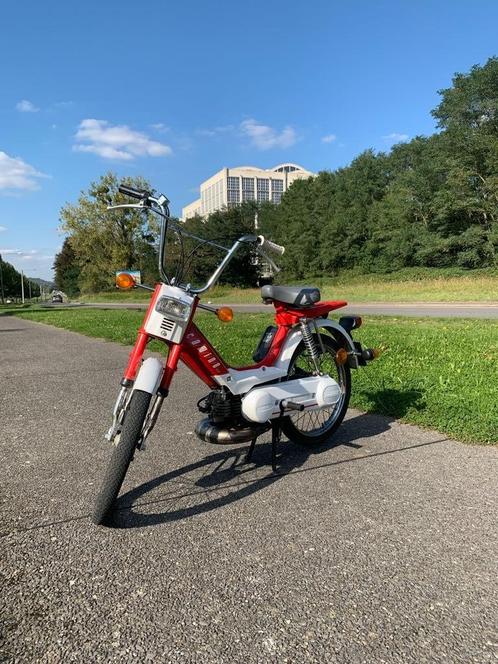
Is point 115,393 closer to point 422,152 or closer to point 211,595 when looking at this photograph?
point 211,595

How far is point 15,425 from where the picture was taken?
4754 millimetres

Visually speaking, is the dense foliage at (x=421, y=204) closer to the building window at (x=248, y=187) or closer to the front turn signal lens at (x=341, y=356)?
the front turn signal lens at (x=341, y=356)

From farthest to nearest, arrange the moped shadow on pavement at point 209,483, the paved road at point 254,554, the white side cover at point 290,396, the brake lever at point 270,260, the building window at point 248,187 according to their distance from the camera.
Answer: the building window at point 248,187, the brake lever at point 270,260, the white side cover at point 290,396, the moped shadow on pavement at point 209,483, the paved road at point 254,554

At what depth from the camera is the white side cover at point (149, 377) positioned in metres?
2.84

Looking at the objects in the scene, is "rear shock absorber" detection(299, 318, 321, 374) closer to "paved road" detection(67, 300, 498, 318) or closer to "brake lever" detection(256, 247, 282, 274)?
"brake lever" detection(256, 247, 282, 274)

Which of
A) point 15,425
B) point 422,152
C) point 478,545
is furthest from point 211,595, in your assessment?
point 422,152

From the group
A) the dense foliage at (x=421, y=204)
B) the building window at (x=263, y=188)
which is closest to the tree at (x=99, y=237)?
the dense foliage at (x=421, y=204)

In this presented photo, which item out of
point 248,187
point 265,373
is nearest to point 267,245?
point 265,373

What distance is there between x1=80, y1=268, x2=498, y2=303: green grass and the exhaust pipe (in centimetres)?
1730

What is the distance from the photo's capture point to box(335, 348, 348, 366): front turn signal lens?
426cm

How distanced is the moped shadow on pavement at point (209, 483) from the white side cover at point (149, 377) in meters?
0.70

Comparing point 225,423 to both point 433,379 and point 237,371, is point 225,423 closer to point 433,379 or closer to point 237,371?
point 237,371

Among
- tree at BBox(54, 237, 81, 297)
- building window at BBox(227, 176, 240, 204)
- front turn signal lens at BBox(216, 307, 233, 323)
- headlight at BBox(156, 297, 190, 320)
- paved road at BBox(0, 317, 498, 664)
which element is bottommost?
paved road at BBox(0, 317, 498, 664)

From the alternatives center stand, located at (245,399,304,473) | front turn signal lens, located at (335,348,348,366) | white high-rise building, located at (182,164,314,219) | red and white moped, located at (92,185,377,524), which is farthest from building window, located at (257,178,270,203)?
center stand, located at (245,399,304,473)
